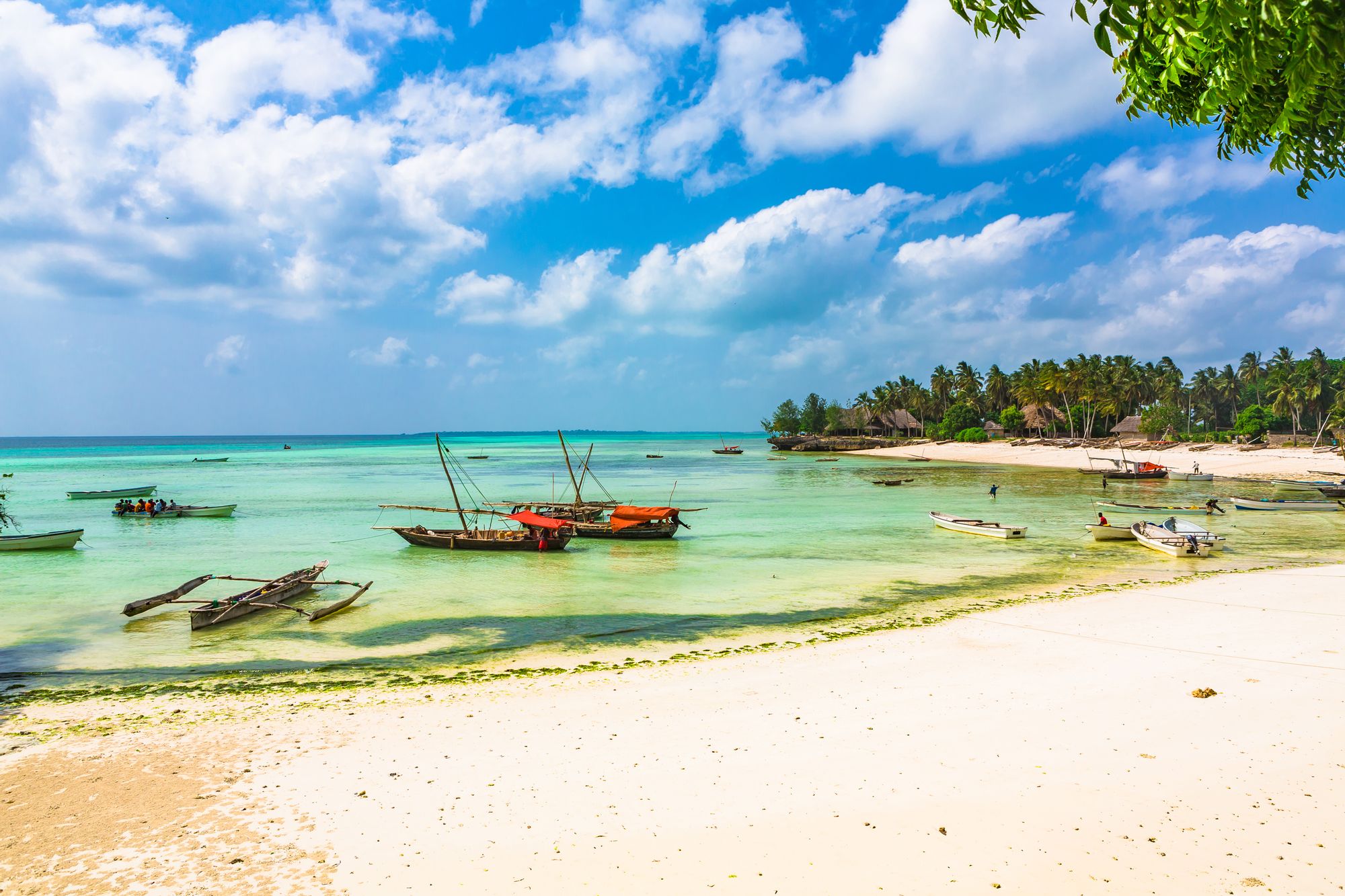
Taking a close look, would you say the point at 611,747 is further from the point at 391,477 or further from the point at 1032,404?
the point at 1032,404

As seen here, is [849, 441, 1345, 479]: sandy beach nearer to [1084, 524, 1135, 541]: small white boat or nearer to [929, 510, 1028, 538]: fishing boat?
[1084, 524, 1135, 541]: small white boat

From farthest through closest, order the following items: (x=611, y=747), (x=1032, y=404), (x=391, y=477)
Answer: (x=1032, y=404) < (x=391, y=477) < (x=611, y=747)

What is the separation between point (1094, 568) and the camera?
985 inches

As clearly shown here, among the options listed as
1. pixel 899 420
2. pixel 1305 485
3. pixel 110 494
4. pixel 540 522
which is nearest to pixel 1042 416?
pixel 899 420

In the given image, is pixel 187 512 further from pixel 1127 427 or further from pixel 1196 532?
pixel 1127 427


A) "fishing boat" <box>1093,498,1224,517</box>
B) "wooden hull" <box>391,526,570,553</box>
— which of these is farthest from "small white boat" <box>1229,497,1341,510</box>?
"wooden hull" <box>391,526,570,553</box>

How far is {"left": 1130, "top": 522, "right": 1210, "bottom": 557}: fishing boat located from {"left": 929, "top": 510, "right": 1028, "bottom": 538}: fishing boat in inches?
191

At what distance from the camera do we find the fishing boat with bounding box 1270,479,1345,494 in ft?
155

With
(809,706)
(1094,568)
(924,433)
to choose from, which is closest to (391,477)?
(1094,568)

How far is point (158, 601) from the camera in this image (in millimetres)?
20047

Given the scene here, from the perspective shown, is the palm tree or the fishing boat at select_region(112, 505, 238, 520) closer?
the fishing boat at select_region(112, 505, 238, 520)

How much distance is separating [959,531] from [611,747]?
1171 inches

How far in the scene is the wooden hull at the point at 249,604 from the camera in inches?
727

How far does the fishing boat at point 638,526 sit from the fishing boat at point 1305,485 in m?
44.0
